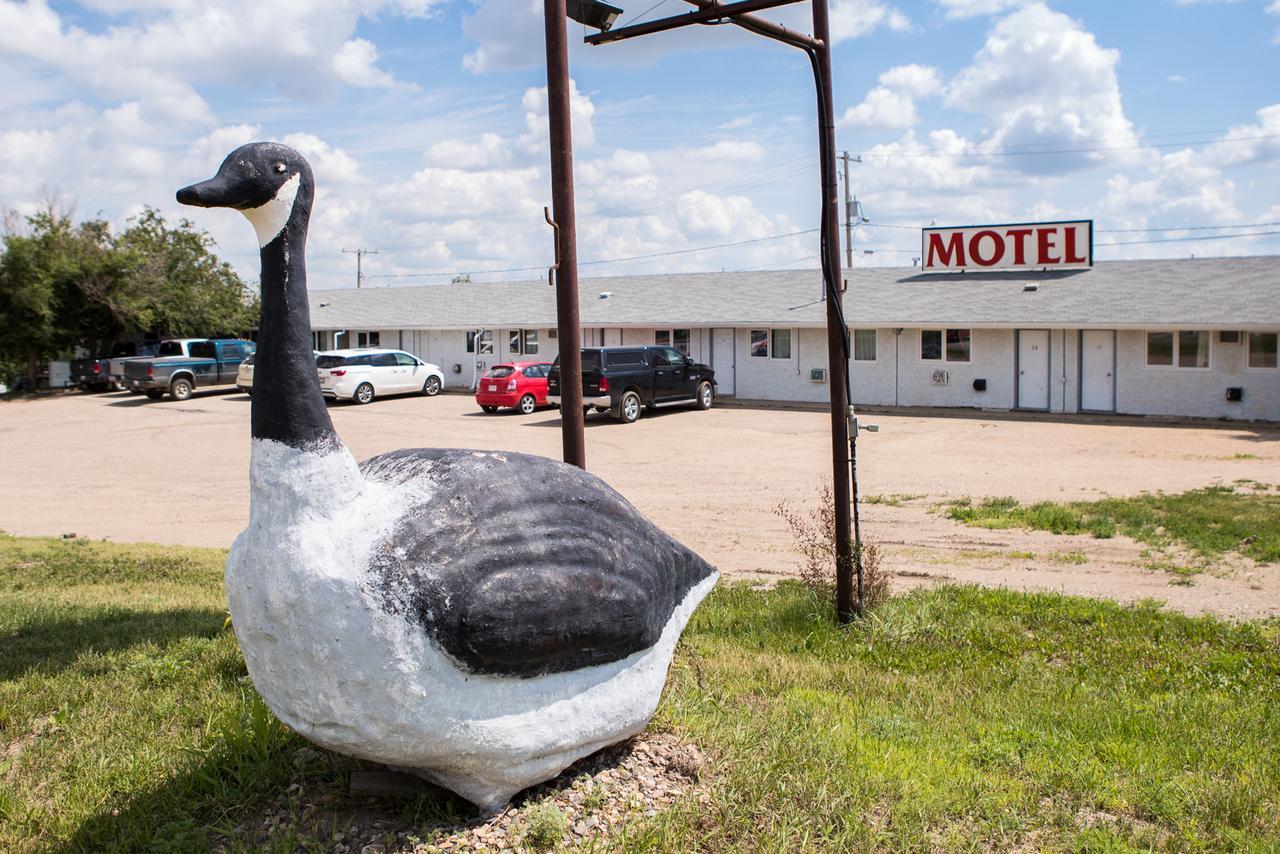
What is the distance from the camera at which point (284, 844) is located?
4238 millimetres

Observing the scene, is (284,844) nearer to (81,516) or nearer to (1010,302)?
(81,516)

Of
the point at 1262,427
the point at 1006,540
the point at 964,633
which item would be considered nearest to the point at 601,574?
the point at 964,633

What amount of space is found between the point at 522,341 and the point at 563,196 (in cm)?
2929

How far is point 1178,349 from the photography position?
→ 80.6 feet

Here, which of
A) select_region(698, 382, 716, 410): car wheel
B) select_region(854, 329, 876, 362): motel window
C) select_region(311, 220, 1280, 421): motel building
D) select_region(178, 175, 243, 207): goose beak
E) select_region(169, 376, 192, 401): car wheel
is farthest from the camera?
select_region(169, 376, 192, 401): car wheel

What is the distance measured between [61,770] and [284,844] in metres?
1.64

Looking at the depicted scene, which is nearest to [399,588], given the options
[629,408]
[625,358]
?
[629,408]

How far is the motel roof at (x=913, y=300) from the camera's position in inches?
986

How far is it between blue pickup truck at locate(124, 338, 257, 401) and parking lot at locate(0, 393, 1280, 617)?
4012 mm

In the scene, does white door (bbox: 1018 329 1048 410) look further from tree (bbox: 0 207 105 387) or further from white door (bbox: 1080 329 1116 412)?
tree (bbox: 0 207 105 387)

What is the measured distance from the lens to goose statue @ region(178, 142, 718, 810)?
12.5ft

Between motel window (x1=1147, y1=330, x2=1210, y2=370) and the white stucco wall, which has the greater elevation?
motel window (x1=1147, y1=330, x2=1210, y2=370)

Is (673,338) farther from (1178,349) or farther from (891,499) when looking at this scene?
(891,499)

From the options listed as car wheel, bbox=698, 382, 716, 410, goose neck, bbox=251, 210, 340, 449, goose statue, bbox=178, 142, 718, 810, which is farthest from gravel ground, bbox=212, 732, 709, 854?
car wheel, bbox=698, 382, 716, 410
